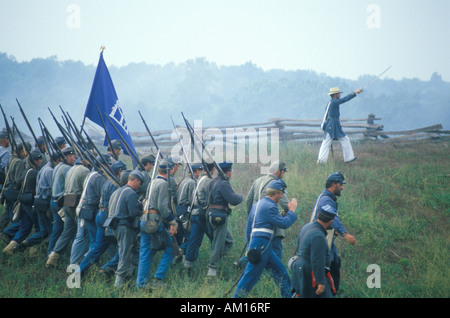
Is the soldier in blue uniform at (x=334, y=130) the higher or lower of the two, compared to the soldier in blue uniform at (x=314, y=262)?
higher

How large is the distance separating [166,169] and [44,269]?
2.96 meters

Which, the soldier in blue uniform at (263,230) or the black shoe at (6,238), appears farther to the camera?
the black shoe at (6,238)

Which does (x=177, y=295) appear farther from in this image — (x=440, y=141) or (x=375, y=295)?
(x=440, y=141)

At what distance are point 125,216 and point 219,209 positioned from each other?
1.52m

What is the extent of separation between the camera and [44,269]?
24.9 feet

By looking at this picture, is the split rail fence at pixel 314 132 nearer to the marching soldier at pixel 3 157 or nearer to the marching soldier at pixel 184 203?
the marching soldier at pixel 3 157

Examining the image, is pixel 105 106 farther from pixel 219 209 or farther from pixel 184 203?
pixel 219 209

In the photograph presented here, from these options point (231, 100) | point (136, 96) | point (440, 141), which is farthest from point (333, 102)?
point (136, 96)

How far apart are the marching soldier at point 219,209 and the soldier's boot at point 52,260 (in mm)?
2798

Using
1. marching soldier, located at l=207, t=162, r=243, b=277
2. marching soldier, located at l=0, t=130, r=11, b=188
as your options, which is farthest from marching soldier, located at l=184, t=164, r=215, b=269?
marching soldier, located at l=0, t=130, r=11, b=188

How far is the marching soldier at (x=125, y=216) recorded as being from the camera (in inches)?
259

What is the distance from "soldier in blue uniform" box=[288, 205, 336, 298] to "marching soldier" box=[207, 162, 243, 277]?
2188mm

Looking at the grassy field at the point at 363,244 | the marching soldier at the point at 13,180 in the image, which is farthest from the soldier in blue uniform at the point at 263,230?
the marching soldier at the point at 13,180

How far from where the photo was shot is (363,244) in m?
7.98
